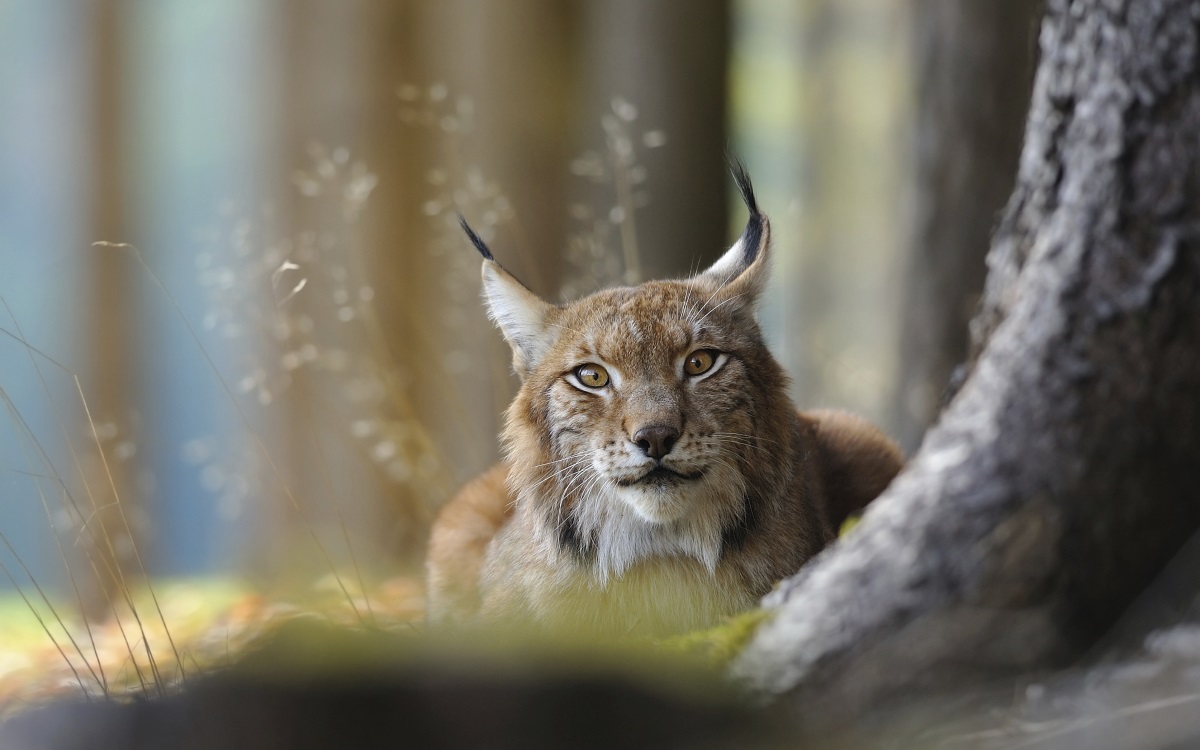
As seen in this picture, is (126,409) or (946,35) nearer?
(946,35)

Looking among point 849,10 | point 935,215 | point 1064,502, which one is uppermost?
point 849,10

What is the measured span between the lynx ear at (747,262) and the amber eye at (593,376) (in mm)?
458

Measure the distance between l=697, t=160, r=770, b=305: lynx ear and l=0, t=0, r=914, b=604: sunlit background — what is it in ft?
5.60

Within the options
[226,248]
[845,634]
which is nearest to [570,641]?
[845,634]

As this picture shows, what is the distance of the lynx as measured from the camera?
3215 mm

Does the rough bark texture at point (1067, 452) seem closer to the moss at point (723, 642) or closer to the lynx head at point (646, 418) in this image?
the moss at point (723, 642)

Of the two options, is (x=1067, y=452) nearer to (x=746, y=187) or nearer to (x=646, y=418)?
(x=646, y=418)

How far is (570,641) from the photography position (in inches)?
104

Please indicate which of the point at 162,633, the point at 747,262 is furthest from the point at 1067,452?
the point at 162,633

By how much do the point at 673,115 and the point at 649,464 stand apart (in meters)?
3.70

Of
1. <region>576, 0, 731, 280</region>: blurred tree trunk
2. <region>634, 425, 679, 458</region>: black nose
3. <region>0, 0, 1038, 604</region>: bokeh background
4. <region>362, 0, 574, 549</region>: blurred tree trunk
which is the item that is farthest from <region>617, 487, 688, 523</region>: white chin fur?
<region>576, 0, 731, 280</region>: blurred tree trunk

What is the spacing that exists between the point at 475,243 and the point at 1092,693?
7.96 feet

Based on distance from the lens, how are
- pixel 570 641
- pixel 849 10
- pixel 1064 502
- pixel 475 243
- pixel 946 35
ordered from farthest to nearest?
pixel 849 10 → pixel 946 35 → pixel 475 243 → pixel 570 641 → pixel 1064 502

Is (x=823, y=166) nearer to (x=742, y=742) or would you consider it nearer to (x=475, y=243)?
(x=475, y=243)
